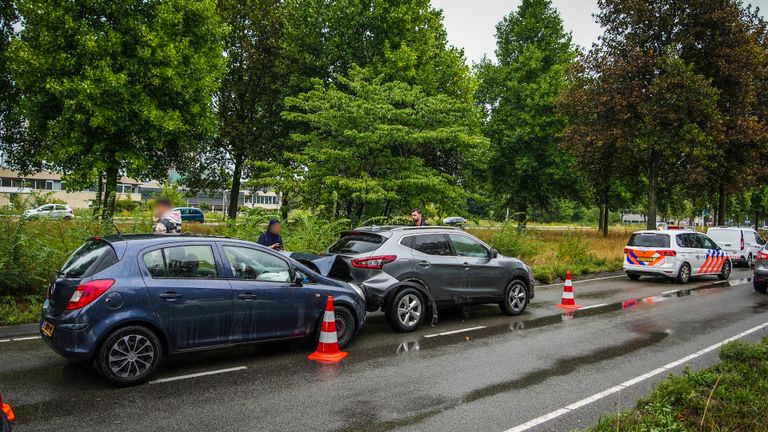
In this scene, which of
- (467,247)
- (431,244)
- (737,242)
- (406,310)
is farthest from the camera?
(737,242)

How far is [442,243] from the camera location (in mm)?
9547

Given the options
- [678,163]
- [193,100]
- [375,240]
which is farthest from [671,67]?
[193,100]

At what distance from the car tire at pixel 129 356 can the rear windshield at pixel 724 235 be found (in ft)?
82.8

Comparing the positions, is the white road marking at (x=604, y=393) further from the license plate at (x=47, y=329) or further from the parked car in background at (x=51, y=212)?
the parked car in background at (x=51, y=212)

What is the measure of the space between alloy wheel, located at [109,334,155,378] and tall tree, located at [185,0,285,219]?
2412 centimetres

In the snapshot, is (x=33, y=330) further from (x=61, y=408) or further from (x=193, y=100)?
(x=193, y=100)

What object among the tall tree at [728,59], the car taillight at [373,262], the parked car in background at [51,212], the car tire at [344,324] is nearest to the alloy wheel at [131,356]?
the car tire at [344,324]

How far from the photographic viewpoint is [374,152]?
1638 cm

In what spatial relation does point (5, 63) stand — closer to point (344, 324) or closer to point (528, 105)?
point (344, 324)

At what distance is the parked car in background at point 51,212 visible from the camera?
32.8 ft

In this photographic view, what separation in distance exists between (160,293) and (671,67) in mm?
21890

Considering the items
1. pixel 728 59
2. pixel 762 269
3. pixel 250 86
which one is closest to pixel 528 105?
pixel 728 59

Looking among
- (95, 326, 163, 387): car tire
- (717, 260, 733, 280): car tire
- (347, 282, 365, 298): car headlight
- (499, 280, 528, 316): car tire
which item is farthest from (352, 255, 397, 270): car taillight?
(717, 260, 733, 280): car tire

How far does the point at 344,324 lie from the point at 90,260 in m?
3.41
